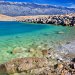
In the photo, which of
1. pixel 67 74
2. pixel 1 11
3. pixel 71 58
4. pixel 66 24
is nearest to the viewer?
pixel 67 74

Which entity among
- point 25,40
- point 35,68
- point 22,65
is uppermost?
point 22,65

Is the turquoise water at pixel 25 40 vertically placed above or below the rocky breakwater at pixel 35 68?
below

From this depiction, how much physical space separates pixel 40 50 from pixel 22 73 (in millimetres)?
5939

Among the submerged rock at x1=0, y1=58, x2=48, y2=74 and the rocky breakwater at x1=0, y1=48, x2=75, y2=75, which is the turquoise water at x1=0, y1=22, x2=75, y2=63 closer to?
the submerged rock at x1=0, y1=58, x2=48, y2=74

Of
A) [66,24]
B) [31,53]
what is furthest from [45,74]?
[66,24]

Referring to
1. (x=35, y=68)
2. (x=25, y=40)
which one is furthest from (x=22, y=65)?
(x=25, y=40)

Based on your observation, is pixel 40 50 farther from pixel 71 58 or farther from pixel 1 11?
pixel 1 11

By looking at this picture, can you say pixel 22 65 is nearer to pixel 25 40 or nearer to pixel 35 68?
pixel 35 68

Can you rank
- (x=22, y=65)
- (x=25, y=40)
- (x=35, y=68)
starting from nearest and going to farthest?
(x=35, y=68) → (x=22, y=65) → (x=25, y=40)

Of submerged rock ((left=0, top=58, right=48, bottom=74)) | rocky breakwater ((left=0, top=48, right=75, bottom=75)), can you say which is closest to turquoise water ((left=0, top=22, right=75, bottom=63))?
submerged rock ((left=0, top=58, right=48, bottom=74))

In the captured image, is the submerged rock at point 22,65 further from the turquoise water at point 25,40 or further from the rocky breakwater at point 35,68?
the turquoise water at point 25,40

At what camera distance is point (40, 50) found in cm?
1909

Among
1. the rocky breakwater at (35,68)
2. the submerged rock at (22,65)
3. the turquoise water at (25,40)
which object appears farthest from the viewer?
the turquoise water at (25,40)

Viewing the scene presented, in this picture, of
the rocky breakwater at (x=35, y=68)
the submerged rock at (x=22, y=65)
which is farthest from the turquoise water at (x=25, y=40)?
the rocky breakwater at (x=35, y=68)
